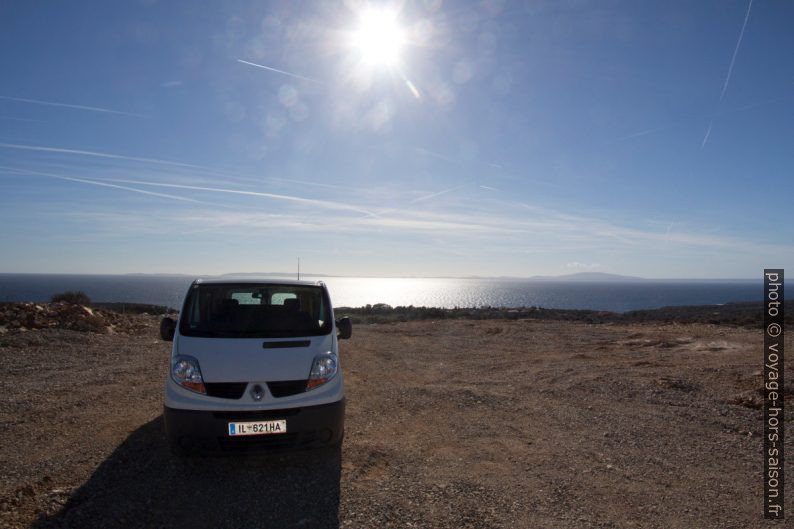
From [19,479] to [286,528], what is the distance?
2.81 metres

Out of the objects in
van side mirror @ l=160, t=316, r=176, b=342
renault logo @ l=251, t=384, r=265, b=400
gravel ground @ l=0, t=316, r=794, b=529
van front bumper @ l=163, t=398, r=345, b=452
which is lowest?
gravel ground @ l=0, t=316, r=794, b=529

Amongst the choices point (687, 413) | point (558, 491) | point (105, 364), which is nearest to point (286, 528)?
point (558, 491)

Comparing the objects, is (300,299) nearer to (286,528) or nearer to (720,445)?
(286,528)

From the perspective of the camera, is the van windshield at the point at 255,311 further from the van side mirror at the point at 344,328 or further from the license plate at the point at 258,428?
the license plate at the point at 258,428

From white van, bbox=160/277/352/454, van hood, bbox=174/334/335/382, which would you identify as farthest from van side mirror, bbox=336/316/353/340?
van hood, bbox=174/334/335/382

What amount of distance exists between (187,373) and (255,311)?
1.17 metres

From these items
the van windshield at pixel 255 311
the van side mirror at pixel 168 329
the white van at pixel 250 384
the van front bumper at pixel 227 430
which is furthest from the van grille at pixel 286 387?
the van side mirror at pixel 168 329

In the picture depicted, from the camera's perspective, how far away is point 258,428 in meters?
4.67

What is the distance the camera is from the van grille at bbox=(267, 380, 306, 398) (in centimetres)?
482

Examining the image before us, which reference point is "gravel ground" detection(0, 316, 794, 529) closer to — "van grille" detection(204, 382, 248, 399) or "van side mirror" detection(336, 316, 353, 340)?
"van grille" detection(204, 382, 248, 399)

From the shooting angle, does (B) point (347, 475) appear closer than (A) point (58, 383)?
Yes

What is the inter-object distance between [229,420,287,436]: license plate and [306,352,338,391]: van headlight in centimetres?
43

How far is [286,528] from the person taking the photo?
3.96 metres

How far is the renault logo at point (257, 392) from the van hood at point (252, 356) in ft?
0.22
